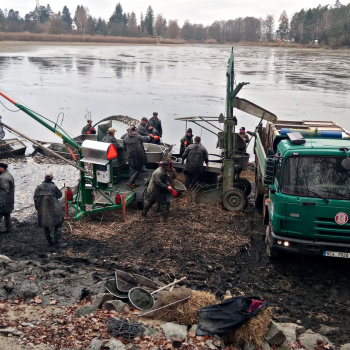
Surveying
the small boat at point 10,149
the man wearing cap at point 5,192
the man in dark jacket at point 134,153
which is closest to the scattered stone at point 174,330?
the man wearing cap at point 5,192

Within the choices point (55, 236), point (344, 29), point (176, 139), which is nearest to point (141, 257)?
point (55, 236)

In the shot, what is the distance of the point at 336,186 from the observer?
8.19 meters

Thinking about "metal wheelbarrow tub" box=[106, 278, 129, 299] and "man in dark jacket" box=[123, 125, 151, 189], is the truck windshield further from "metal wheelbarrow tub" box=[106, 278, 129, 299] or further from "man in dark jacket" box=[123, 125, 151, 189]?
"man in dark jacket" box=[123, 125, 151, 189]

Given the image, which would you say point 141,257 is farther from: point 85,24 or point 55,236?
point 85,24

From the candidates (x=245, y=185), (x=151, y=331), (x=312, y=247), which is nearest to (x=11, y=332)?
(x=151, y=331)

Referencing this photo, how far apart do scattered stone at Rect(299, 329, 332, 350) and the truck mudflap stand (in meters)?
1.73

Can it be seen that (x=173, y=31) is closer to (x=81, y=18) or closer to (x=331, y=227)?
(x=81, y=18)

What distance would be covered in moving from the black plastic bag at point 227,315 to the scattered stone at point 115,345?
3.22ft

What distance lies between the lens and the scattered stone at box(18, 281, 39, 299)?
24.0 feet

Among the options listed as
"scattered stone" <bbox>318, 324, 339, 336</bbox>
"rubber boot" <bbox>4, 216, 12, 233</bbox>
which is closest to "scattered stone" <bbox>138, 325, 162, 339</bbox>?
"scattered stone" <bbox>318, 324, 339, 336</bbox>

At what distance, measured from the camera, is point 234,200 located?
11922 millimetres

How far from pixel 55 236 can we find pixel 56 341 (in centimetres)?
403

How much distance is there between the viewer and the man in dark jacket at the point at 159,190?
11.0 metres

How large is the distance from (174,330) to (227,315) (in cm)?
69
